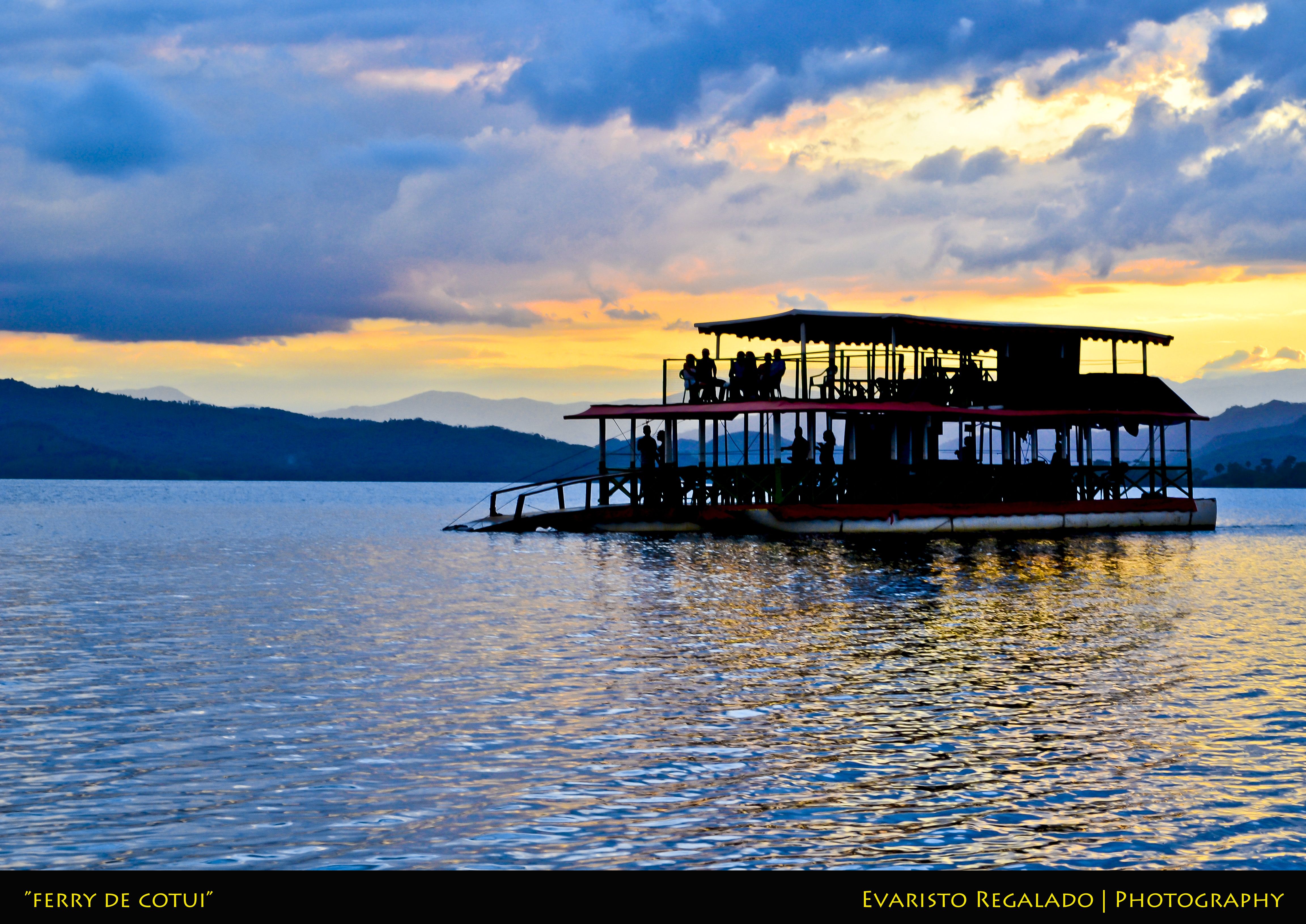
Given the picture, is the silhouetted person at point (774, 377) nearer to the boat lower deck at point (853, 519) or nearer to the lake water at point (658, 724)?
the boat lower deck at point (853, 519)

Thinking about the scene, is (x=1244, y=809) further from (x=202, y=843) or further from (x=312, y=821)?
(x=202, y=843)

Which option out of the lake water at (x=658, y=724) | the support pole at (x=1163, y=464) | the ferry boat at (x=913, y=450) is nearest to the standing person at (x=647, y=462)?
the ferry boat at (x=913, y=450)

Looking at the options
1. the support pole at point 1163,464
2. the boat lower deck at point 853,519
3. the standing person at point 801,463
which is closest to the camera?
the boat lower deck at point 853,519

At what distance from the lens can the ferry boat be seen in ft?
136

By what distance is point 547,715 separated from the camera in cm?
1283

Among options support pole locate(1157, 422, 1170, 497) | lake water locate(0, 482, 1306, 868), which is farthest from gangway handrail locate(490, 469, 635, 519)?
support pole locate(1157, 422, 1170, 497)

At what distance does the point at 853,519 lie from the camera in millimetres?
40656

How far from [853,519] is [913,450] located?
6.85 metres

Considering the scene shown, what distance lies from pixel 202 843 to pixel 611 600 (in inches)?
621

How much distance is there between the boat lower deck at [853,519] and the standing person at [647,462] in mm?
658

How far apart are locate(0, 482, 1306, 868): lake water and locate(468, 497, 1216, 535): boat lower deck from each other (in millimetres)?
11499

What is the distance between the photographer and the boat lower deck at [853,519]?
4038cm

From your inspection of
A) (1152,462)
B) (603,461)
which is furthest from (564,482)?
(1152,462)
